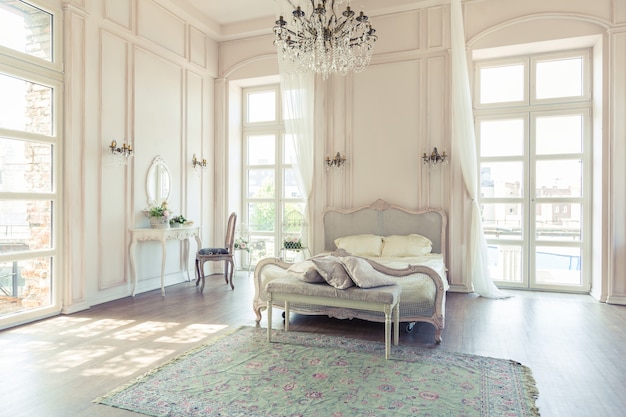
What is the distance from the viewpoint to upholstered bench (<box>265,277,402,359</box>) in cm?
330

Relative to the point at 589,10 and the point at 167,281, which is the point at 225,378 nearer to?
the point at 167,281

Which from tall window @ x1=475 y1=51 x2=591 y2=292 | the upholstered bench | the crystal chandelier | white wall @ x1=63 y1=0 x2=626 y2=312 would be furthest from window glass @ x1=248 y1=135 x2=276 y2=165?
the upholstered bench

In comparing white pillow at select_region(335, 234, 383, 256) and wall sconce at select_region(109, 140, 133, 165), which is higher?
wall sconce at select_region(109, 140, 133, 165)

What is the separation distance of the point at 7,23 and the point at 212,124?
11.2 ft

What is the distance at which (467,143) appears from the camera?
219 inches

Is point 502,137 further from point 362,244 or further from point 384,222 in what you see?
point 362,244

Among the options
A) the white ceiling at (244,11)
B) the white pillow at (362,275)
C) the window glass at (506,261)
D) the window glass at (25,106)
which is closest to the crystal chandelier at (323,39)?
the white ceiling at (244,11)

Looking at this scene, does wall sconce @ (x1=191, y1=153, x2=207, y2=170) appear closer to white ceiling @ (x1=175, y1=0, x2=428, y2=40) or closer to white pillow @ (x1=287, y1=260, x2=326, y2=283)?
white ceiling @ (x1=175, y1=0, x2=428, y2=40)

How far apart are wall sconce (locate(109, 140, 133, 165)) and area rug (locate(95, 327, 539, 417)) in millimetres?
Result: 2941

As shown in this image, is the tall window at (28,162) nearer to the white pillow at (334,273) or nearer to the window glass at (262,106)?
the white pillow at (334,273)

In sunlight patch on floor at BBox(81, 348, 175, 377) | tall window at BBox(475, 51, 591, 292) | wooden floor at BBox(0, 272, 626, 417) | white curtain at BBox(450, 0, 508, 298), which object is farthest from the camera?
tall window at BBox(475, 51, 591, 292)

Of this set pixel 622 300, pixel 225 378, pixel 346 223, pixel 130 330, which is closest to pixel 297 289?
pixel 225 378

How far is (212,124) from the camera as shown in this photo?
23.8 feet

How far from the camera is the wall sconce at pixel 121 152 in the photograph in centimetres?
516
